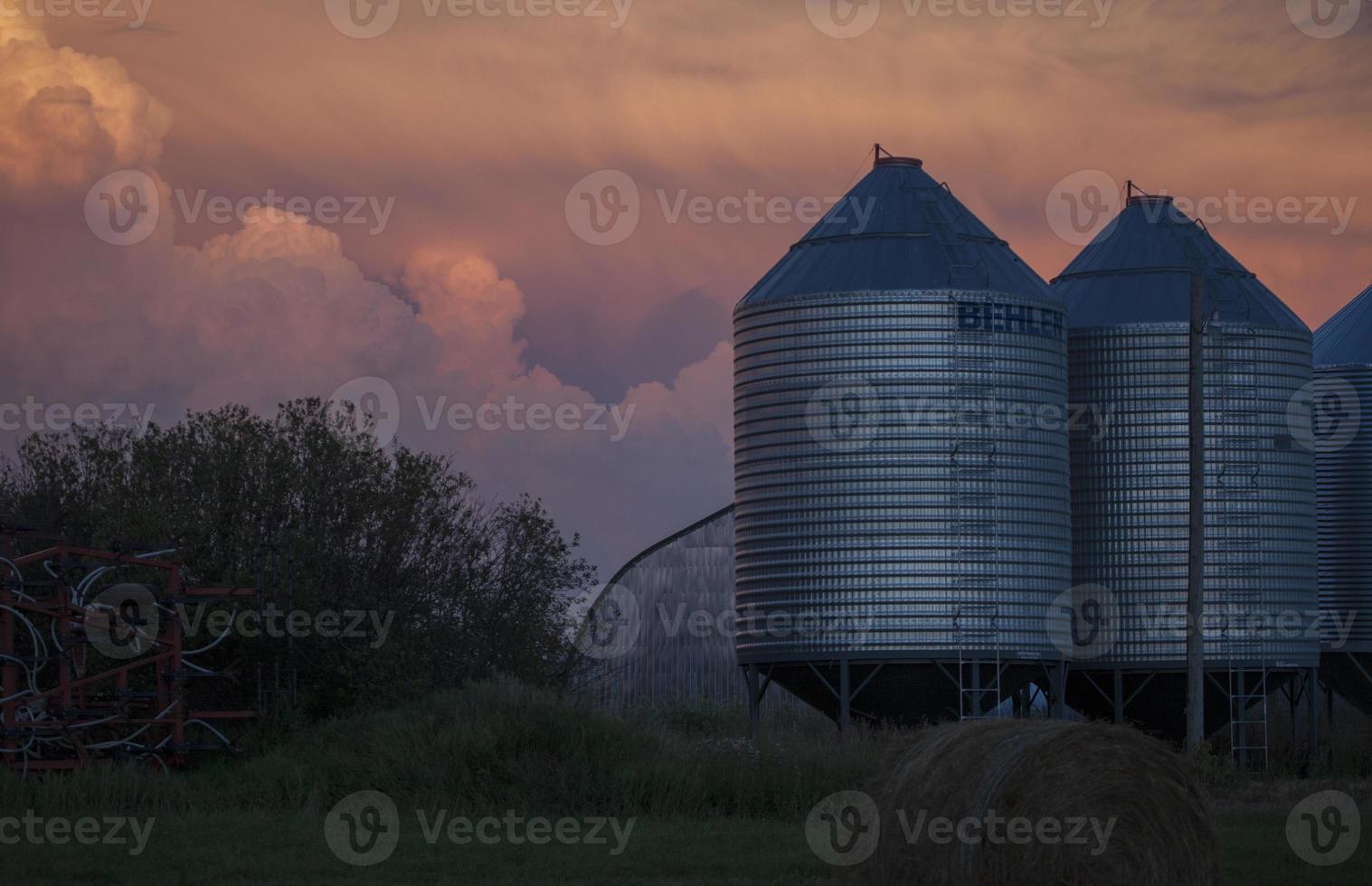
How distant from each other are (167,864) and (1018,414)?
19296 millimetres

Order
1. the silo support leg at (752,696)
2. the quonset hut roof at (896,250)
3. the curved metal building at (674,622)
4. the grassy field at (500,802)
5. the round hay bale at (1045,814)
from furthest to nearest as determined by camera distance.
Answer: the curved metal building at (674,622) < the silo support leg at (752,696) < the quonset hut roof at (896,250) < the grassy field at (500,802) < the round hay bale at (1045,814)

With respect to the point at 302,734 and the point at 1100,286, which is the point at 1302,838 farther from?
the point at 1100,286

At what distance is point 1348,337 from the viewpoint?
4247cm

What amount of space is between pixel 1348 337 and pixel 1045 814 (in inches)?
1205

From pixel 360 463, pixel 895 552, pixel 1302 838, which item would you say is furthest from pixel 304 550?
pixel 1302 838
